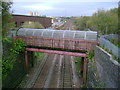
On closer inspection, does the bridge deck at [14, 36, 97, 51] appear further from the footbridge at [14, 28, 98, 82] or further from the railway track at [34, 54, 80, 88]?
the railway track at [34, 54, 80, 88]

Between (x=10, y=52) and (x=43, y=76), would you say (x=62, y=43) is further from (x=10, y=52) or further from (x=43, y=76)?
(x=10, y=52)

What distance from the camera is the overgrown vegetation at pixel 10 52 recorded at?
362 inches

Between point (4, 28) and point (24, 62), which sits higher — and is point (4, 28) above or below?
above

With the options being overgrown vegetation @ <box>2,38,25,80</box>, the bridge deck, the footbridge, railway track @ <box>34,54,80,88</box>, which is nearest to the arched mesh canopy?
the footbridge

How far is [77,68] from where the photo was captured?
14922 mm

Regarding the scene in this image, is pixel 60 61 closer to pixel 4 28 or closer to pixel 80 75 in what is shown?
pixel 80 75

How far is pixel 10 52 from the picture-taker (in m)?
11.1

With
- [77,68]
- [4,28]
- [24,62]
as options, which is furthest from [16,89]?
[77,68]

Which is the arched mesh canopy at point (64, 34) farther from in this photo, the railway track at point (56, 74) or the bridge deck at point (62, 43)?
the railway track at point (56, 74)

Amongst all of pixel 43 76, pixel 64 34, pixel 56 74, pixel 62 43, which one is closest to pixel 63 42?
pixel 62 43

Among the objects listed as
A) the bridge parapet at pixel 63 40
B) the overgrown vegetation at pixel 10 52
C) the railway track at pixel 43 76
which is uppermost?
the bridge parapet at pixel 63 40

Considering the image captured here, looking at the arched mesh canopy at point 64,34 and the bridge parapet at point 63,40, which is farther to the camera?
the arched mesh canopy at point 64,34

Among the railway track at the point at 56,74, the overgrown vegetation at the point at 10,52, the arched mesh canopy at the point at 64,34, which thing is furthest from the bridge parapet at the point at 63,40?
the railway track at the point at 56,74

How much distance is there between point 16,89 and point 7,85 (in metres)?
1.26
